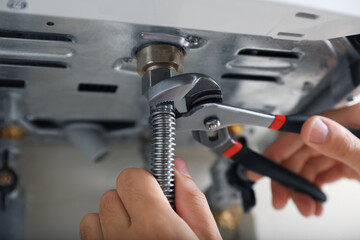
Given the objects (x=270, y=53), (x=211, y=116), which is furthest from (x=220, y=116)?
(x=270, y=53)

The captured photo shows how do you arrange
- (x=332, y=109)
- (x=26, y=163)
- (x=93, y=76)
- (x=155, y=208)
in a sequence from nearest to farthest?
(x=155, y=208)
(x=93, y=76)
(x=332, y=109)
(x=26, y=163)

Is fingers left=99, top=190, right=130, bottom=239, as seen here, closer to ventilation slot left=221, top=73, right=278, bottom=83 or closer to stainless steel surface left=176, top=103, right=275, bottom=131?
stainless steel surface left=176, top=103, right=275, bottom=131

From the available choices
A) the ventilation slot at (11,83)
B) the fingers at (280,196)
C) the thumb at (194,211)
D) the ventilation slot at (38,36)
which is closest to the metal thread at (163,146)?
the thumb at (194,211)

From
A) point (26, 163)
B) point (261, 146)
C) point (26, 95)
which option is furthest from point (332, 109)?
point (26, 163)

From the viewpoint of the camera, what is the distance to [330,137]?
19.1 inches

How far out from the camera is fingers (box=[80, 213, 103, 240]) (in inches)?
18.0

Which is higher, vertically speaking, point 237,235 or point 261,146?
point 261,146

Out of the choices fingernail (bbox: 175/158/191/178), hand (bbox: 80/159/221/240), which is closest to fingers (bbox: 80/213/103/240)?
hand (bbox: 80/159/221/240)

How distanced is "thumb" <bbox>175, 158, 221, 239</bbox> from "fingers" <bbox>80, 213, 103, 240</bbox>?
10 cm

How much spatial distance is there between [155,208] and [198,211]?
0.05 metres

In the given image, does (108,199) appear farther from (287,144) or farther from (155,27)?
(287,144)

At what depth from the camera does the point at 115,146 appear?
87cm

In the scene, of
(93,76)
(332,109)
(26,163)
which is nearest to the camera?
(93,76)

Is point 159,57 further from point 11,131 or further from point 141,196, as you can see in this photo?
point 11,131
